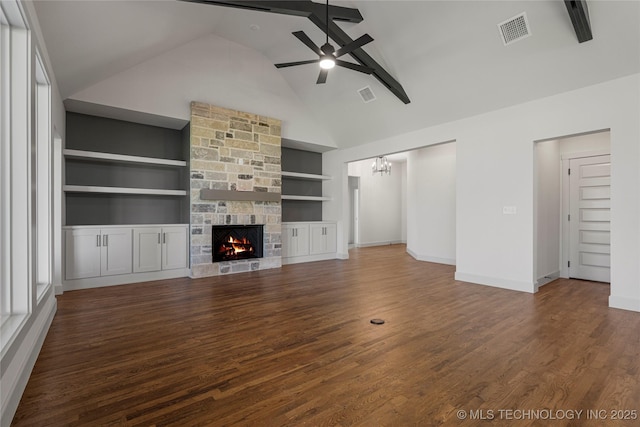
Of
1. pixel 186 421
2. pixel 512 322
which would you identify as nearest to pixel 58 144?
pixel 186 421

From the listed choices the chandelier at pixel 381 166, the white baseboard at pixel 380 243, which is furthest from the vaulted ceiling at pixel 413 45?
the white baseboard at pixel 380 243

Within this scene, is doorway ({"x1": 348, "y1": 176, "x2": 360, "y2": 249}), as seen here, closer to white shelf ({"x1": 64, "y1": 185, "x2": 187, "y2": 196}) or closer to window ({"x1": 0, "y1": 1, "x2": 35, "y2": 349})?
white shelf ({"x1": 64, "y1": 185, "x2": 187, "y2": 196})

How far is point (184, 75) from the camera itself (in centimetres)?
562

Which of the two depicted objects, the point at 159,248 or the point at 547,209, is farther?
the point at 159,248

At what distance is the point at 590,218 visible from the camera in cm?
533

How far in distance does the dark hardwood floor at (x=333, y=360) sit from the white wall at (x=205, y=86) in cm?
317

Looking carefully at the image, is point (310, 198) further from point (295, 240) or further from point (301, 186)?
point (295, 240)

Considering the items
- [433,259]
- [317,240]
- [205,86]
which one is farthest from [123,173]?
[433,259]

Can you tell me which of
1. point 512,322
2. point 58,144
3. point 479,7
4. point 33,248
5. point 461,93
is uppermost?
point 479,7

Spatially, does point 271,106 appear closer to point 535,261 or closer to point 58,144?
point 58,144

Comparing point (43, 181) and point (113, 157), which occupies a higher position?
point (113, 157)

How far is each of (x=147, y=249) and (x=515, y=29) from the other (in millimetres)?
6204

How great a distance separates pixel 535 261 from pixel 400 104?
339cm

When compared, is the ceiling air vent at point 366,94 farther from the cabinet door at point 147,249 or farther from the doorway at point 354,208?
the doorway at point 354,208
